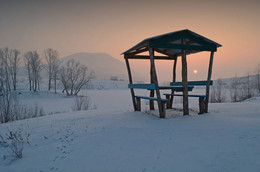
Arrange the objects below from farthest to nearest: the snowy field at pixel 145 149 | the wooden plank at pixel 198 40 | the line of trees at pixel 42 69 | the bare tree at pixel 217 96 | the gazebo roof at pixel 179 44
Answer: the line of trees at pixel 42 69 < the bare tree at pixel 217 96 < the wooden plank at pixel 198 40 < the gazebo roof at pixel 179 44 < the snowy field at pixel 145 149

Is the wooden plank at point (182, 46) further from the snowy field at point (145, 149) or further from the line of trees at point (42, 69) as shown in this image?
the line of trees at point (42, 69)

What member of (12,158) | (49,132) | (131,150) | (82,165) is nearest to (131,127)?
(131,150)

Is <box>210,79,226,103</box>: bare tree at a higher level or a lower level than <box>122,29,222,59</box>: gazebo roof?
lower

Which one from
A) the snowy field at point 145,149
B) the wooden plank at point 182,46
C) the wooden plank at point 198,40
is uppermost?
the wooden plank at point 198,40

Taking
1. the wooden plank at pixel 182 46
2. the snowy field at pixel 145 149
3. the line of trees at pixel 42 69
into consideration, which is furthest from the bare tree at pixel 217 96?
the line of trees at pixel 42 69

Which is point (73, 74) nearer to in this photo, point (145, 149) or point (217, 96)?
point (217, 96)

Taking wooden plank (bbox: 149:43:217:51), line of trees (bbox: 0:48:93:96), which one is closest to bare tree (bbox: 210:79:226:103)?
wooden plank (bbox: 149:43:217:51)

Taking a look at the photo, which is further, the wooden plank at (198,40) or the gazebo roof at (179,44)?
the wooden plank at (198,40)

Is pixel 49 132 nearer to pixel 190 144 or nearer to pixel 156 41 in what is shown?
pixel 190 144

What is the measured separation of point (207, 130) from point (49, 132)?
440 centimetres

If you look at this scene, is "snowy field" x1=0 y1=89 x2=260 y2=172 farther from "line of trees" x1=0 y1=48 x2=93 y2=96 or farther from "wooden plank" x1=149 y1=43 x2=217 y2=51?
"line of trees" x1=0 y1=48 x2=93 y2=96

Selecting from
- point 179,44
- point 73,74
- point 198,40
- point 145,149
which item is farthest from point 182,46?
point 73,74

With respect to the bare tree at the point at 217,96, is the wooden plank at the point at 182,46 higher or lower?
higher

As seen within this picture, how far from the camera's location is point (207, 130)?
13.1 feet
